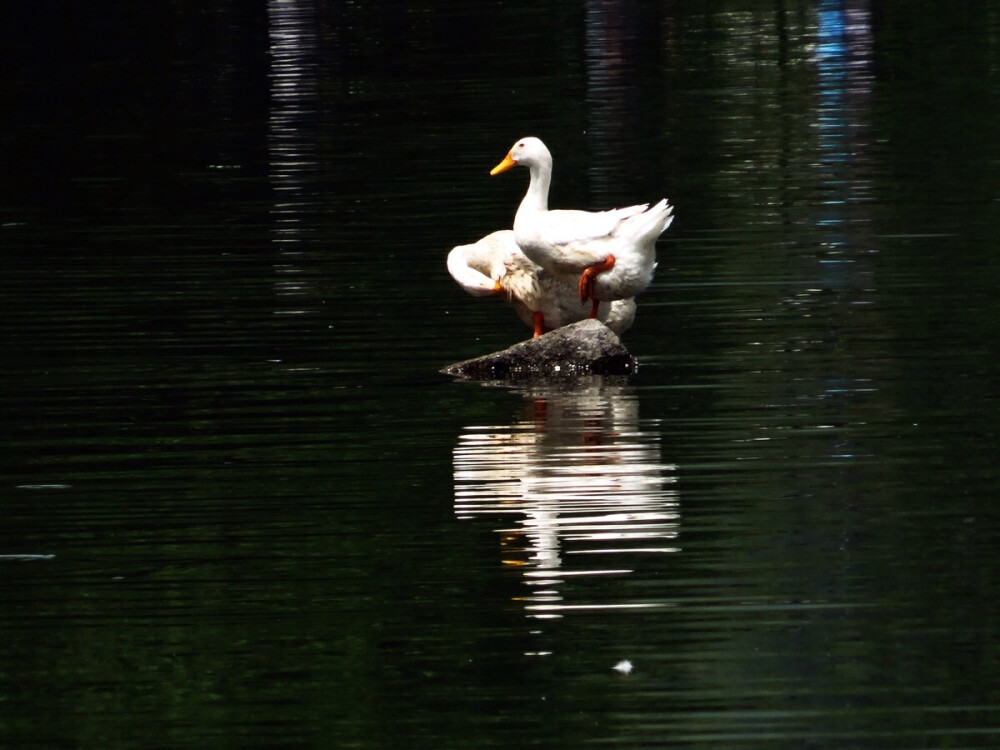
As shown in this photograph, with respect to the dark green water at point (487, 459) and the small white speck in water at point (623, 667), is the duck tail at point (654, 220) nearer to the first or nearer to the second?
the dark green water at point (487, 459)

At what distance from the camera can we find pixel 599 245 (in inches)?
481

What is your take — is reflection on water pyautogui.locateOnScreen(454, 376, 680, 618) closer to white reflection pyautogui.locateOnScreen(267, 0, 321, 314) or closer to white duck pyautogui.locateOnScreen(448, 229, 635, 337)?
white duck pyautogui.locateOnScreen(448, 229, 635, 337)

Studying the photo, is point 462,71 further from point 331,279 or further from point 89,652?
point 89,652

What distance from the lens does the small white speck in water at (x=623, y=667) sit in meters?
7.37

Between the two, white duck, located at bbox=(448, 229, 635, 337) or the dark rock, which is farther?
white duck, located at bbox=(448, 229, 635, 337)

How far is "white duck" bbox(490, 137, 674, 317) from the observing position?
12227mm

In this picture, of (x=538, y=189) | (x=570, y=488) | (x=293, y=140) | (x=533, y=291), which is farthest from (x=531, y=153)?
(x=293, y=140)

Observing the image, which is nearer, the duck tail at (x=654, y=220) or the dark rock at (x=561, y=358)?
the duck tail at (x=654, y=220)

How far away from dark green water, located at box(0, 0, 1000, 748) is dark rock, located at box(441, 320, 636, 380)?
0.65 ft

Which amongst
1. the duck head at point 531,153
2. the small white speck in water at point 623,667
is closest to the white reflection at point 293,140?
the duck head at point 531,153

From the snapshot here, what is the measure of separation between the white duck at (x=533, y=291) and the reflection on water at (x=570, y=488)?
0.88 metres

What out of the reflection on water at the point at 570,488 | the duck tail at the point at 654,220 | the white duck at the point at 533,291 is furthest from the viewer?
the white duck at the point at 533,291

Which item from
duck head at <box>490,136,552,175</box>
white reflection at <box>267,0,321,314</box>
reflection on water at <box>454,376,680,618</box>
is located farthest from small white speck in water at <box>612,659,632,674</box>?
white reflection at <box>267,0,321,314</box>

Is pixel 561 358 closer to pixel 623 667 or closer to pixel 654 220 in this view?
pixel 654 220
